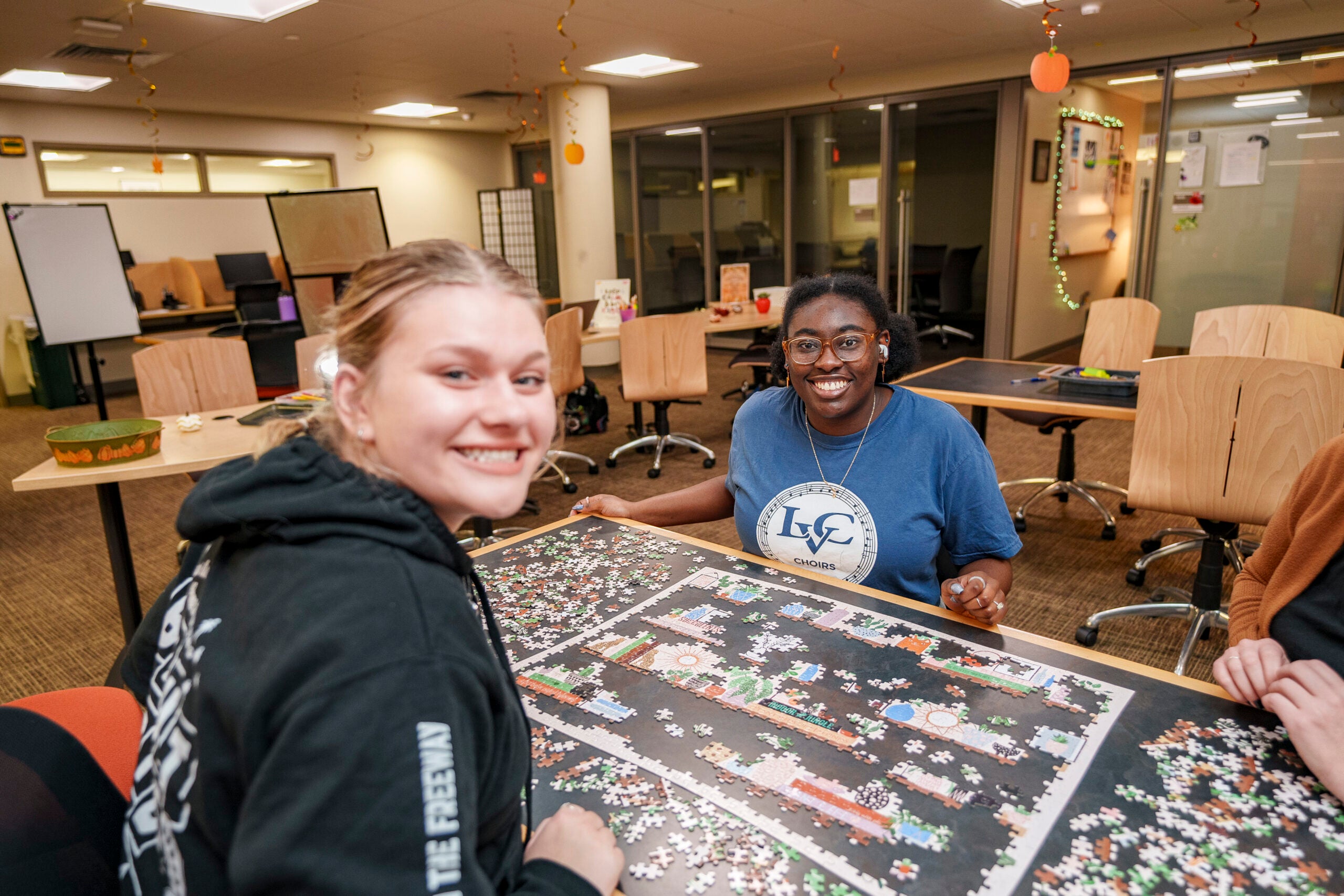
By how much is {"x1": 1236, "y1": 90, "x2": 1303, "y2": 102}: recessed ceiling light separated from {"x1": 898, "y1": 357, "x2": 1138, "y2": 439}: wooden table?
13.2 feet

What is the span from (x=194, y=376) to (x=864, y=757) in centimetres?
363

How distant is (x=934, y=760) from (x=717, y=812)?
292 mm

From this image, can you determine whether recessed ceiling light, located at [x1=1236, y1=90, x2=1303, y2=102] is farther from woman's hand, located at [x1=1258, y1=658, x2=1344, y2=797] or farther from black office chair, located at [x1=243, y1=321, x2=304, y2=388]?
black office chair, located at [x1=243, y1=321, x2=304, y2=388]

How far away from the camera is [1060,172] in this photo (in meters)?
7.84

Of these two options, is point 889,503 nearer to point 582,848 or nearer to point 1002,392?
point 582,848

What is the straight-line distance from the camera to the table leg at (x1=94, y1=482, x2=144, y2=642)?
277 centimetres

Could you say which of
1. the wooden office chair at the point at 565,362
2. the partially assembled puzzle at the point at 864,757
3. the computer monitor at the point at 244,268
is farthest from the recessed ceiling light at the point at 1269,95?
the computer monitor at the point at 244,268

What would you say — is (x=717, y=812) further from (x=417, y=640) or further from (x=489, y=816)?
(x=417, y=640)

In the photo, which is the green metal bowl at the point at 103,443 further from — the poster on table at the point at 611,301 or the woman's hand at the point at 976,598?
the poster on table at the point at 611,301

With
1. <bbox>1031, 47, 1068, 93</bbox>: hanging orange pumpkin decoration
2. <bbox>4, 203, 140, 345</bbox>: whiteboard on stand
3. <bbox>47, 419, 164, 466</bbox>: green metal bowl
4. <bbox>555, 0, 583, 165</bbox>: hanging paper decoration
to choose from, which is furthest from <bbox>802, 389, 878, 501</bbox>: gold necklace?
<bbox>4, 203, 140, 345</bbox>: whiteboard on stand

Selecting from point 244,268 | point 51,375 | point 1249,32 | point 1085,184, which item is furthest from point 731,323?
point 51,375

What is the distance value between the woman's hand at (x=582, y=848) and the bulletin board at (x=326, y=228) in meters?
4.99

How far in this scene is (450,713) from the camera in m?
0.65

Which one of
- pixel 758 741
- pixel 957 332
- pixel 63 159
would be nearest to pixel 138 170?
pixel 63 159
